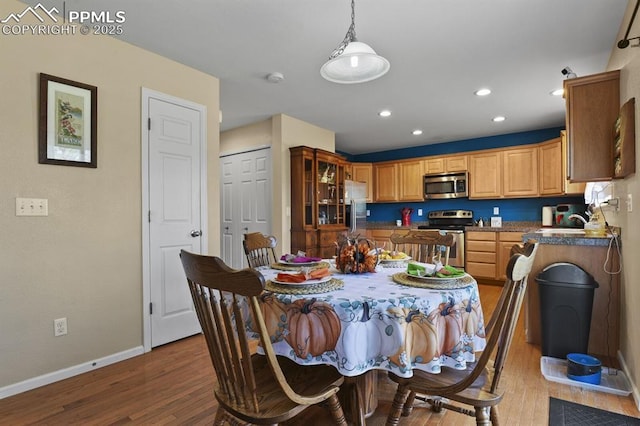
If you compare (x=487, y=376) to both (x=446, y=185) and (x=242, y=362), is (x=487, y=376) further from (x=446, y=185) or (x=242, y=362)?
(x=446, y=185)

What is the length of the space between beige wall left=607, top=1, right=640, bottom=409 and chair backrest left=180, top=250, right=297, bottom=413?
7.22 feet

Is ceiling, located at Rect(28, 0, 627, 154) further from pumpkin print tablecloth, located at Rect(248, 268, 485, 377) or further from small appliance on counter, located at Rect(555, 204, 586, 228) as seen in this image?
pumpkin print tablecloth, located at Rect(248, 268, 485, 377)

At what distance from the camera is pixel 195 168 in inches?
122

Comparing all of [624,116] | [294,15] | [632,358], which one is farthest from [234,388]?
[624,116]

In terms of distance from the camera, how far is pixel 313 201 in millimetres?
4637

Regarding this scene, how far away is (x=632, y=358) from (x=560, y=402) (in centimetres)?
60

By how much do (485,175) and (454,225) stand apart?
991 millimetres

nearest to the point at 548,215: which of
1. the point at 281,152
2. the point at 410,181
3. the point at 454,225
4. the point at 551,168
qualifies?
the point at 551,168

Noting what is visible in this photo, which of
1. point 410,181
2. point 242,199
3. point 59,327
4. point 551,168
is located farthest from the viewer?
point 410,181

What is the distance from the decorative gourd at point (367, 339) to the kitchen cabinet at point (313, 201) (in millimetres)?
3189

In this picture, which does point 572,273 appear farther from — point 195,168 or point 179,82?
point 179,82

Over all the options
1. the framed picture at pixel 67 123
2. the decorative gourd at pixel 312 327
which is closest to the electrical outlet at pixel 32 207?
the framed picture at pixel 67 123

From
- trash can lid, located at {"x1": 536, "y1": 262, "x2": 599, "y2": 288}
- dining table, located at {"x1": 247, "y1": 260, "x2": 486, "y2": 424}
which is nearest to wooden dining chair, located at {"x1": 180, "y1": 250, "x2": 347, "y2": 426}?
dining table, located at {"x1": 247, "y1": 260, "x2": 486, "y2": 424}

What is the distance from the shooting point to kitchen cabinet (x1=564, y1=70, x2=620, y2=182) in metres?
2.48
